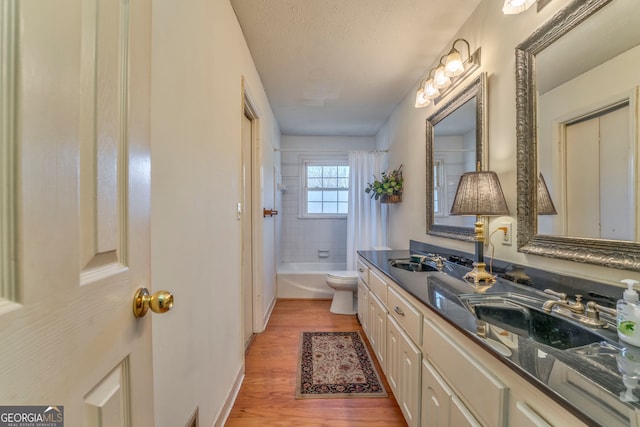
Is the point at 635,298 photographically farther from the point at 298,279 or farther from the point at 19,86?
the point at 298,279

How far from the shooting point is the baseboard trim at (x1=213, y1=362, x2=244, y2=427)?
55.4 inches

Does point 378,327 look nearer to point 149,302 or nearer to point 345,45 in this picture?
point 149,302

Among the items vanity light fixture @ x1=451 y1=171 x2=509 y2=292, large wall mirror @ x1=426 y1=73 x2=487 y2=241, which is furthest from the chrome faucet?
large wall mirror @ x1=426 y1=73 x2=487 y2=241

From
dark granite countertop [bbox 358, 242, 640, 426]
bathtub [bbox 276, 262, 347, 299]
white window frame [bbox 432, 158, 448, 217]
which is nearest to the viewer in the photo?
dark granite countertop [bbox 358, 242, 640, 426]

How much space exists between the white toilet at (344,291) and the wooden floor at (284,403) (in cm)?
74

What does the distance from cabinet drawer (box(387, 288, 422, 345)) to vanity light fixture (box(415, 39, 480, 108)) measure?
54.4 inches

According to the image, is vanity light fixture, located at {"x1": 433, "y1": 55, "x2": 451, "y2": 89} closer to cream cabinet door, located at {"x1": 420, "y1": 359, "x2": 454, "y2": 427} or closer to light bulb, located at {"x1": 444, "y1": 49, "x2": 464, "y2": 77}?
light bulb, located at {"x1": 444, "y1": 49, "x2": 464, "y2": 77}

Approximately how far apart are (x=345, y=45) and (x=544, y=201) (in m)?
1.61

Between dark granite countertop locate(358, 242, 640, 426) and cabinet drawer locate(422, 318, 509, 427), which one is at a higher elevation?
dark granite countertop locate(358, 242, 640, 426)

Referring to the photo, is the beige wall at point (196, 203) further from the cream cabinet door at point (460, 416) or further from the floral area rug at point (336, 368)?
the cream cabinet door at point (460, 416)

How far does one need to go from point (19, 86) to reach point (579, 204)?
5.00 ft

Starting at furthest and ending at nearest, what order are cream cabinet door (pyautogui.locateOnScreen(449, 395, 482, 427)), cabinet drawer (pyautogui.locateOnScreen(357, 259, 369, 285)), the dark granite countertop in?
cabinet drawer (pyautogui.locateOnScreen(357, 259, 369, 285)), cream cabinet door (pyautogui.locateOnScreen(449, 395, 482, 427)), the dark granite countertop

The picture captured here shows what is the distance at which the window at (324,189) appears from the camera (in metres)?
4.14

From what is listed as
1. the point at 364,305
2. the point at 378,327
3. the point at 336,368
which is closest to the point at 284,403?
the point at 336,368
